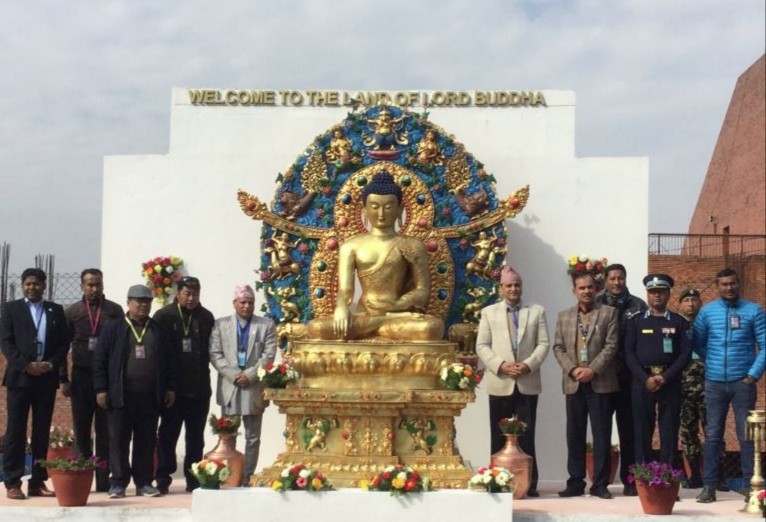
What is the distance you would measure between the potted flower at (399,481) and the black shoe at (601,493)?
5.31ft

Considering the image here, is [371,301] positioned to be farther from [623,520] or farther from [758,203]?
[758,203]

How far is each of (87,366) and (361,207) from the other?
9.43 feet

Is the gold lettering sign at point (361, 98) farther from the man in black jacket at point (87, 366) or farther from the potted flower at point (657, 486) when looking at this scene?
the potted flower at point (657, 486)

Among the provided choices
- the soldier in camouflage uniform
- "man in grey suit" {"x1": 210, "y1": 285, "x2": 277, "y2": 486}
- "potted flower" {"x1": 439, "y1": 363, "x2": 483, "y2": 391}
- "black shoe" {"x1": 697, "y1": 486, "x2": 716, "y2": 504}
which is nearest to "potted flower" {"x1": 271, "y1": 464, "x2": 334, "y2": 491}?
"potted flower" {"x1": 439, "y1": 363, "x2": 483, "y2": 391}

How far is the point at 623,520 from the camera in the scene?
6801 millimetres

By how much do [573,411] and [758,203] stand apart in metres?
18.2

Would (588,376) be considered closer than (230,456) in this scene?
No

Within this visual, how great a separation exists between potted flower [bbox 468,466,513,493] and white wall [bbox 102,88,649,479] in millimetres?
2730

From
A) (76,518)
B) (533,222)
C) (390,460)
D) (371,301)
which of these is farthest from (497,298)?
(76,518)

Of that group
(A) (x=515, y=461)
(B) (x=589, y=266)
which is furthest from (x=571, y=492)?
(B) (x=589, y=266)

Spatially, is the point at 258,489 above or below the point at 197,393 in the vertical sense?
below

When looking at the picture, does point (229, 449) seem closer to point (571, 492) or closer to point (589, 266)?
point (571, 492)

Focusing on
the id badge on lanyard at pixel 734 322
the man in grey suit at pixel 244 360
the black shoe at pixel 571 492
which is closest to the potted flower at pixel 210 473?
the man in grey suit at pixel 244 360

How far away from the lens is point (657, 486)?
22.4 feet
